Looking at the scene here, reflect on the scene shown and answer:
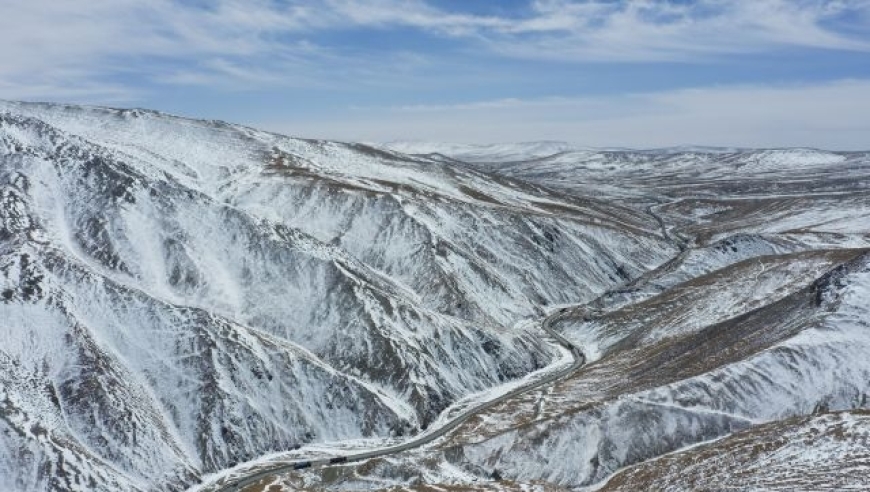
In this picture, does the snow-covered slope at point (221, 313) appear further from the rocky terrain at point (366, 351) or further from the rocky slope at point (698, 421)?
the rocky slope at point (698, 421)

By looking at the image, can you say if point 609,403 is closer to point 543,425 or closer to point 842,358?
point 543,425

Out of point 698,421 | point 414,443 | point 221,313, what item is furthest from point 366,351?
point 698,421

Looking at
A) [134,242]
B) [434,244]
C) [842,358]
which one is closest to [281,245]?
[134,242]

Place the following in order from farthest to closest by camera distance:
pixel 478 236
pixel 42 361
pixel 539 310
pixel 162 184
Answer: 1. pixel 478 236
2. pixel 539 310
3. pixel 162 184
4. pixel 42 361

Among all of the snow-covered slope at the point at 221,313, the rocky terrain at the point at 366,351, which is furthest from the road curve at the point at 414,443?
the snow-covered slope at the point at 221,313

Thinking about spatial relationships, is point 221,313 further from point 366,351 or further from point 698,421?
point 698,421

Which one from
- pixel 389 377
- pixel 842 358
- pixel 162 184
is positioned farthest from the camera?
pixel 162 184

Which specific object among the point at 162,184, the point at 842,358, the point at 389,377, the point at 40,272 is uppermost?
the point at 162,184

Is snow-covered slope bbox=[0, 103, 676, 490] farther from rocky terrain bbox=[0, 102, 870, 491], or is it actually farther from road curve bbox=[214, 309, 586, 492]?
road curve bbox=[214, 309, 586, 492]

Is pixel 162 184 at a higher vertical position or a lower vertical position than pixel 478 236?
higher

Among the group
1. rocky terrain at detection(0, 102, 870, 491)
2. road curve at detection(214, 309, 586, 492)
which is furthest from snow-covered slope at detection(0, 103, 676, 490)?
road curve at detection(214, 309, 586, 492)
